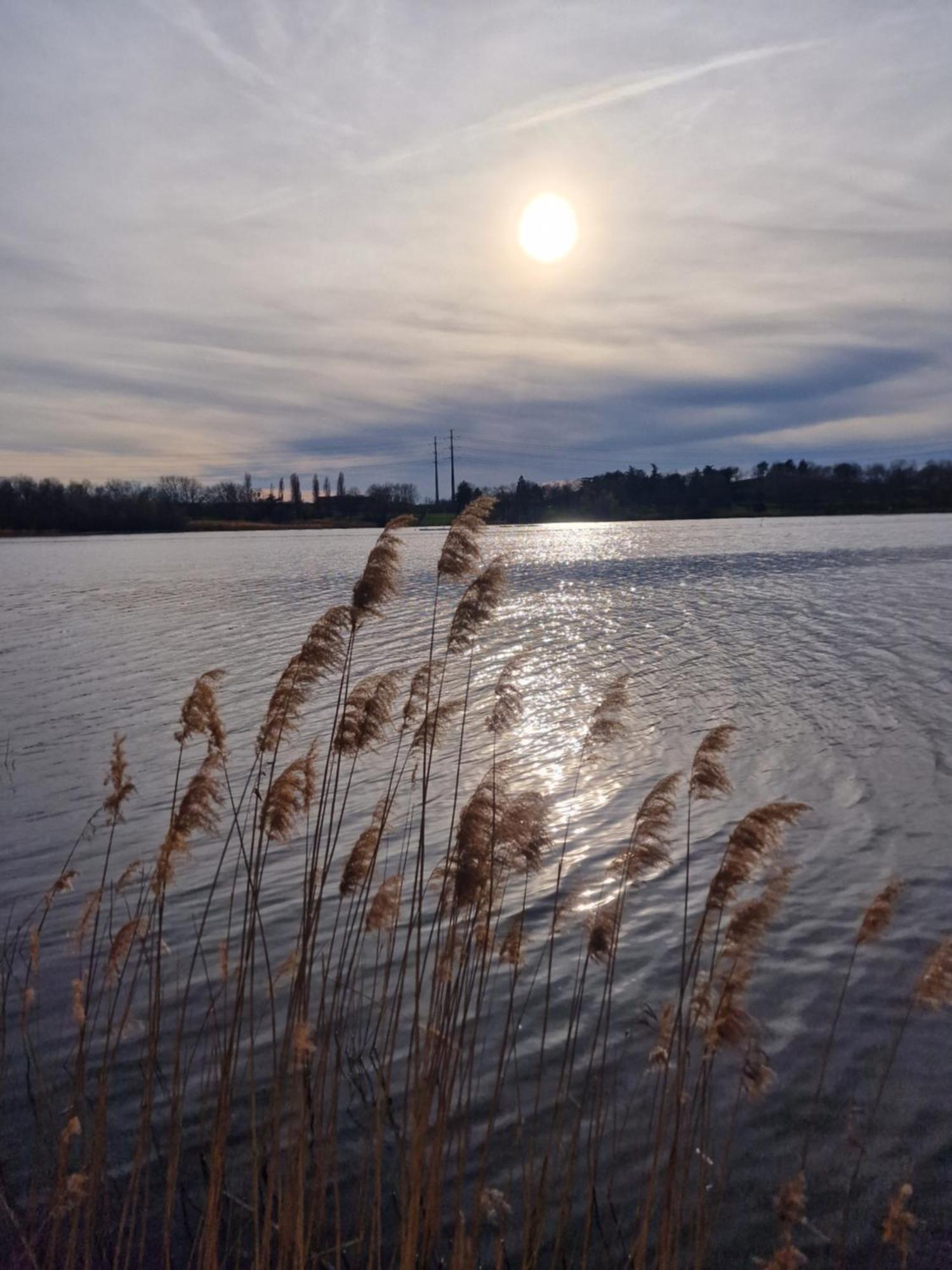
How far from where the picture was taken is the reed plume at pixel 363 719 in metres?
5.15

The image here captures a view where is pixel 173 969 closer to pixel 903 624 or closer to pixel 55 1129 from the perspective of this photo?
pixel 55 1129

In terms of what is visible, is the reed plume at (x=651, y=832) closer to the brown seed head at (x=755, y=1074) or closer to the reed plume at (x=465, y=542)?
the brown seed head at (x=755, y=1074)

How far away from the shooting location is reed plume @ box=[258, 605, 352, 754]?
493cm

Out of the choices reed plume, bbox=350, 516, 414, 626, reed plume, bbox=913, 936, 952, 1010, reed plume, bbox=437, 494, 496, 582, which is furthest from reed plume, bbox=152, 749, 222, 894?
reed plume, bbox=913, 936, 952, 1010

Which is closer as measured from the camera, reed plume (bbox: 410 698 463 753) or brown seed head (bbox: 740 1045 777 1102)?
brown seed head (bbox: 740 1045 777 1102)

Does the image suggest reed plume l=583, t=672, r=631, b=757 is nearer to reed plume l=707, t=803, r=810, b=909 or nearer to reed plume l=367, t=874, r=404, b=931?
reed plume l=367, t=874, r=404, b=931

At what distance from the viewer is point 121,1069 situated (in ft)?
18.0

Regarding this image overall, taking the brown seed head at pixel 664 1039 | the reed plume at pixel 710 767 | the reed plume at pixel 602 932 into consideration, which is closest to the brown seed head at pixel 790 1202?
the brown seed head at pixel 664 1039

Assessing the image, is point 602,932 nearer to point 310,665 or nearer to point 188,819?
point 188,819

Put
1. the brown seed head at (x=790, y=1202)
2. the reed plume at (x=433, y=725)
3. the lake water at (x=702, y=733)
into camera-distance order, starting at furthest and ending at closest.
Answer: the lake water at (x=702, y=733), the reed plume at (x=433, y=725), the brown seed head at (x=790, y=1202)

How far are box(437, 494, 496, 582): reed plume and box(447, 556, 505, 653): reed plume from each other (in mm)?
83

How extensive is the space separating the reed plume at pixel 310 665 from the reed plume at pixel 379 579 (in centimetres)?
9

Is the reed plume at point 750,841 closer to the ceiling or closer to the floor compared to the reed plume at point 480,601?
closer to the floor

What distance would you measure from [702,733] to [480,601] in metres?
8.65
